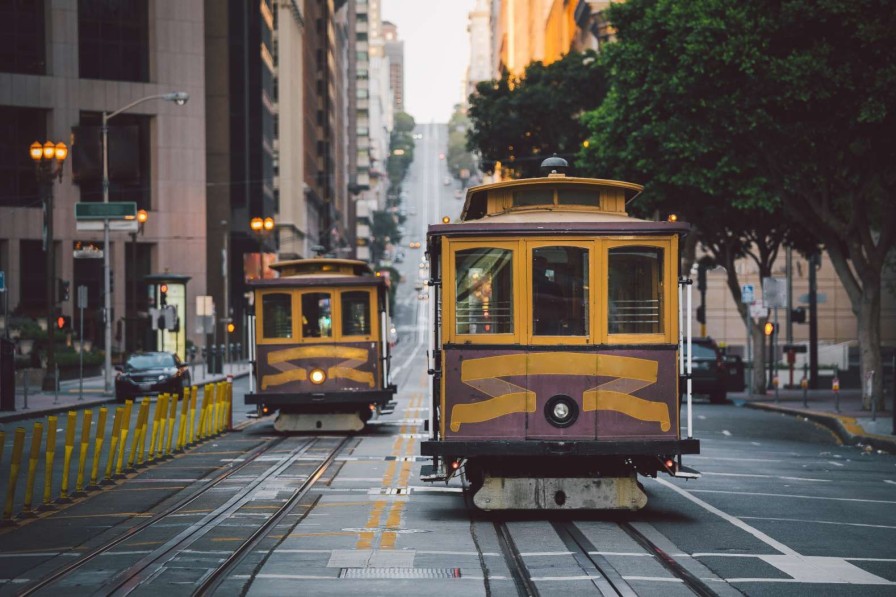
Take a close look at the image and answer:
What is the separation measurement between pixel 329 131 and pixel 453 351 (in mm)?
136473

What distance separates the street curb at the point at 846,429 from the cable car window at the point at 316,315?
10109mm

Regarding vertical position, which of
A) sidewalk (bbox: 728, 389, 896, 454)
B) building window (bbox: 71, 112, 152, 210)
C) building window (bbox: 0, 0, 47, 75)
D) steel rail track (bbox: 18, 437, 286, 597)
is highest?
building window (bbox: 0, 0, 47, 75)

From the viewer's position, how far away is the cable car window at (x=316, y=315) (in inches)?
1068

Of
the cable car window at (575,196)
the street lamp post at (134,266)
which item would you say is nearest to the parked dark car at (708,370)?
the street lamp post at (134,266)

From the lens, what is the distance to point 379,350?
2738 cm

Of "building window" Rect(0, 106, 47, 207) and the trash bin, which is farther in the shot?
"building window" Rect(0, 106, 47, 207)

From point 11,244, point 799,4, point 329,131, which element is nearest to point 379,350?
point 799,4

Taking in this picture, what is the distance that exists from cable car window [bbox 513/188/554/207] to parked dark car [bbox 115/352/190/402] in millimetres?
28815

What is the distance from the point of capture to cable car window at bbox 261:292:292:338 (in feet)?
89.2

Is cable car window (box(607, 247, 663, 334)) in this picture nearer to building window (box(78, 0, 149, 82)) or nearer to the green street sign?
the green street sign

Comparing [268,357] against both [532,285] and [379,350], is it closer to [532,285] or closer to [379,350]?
[379,350]

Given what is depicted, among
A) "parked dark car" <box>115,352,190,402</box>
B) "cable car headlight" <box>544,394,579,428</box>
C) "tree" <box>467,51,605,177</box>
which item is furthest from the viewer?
"tree" <box>467,51,605,177</box>

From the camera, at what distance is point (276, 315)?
27234 mm

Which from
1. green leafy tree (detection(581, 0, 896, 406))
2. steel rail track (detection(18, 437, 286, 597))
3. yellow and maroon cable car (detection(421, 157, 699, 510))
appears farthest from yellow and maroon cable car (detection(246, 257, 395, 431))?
yellow and maroon cable car (detection(421, 157, 699, 510))
